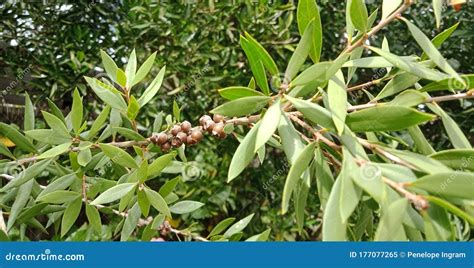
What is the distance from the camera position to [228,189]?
1.93 m

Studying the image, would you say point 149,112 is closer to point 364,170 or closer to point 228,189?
point 228,189

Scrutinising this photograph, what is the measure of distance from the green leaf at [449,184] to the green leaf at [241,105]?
0.72 ft

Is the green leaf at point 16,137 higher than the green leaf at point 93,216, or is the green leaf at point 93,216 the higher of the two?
the green leaf at point 16,137

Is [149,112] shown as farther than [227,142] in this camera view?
No

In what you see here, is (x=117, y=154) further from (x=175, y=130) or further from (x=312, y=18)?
(x=312, y=18)

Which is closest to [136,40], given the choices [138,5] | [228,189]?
[138,5]

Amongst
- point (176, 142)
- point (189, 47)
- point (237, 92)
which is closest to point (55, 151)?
point (176, 142)

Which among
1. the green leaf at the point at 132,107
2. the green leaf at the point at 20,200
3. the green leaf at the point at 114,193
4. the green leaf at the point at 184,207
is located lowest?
the green leaf at the point at 184,207

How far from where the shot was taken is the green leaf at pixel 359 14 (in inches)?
23.5

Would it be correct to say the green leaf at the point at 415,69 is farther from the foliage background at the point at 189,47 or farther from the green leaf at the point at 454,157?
the foliage background at the point at 189,47

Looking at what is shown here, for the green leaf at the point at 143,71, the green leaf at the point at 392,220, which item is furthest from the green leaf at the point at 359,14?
the green leaf at the point at 143,71

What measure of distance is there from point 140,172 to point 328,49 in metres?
1.34

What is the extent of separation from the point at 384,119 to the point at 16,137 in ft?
2.06

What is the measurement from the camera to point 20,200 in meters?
0.87
